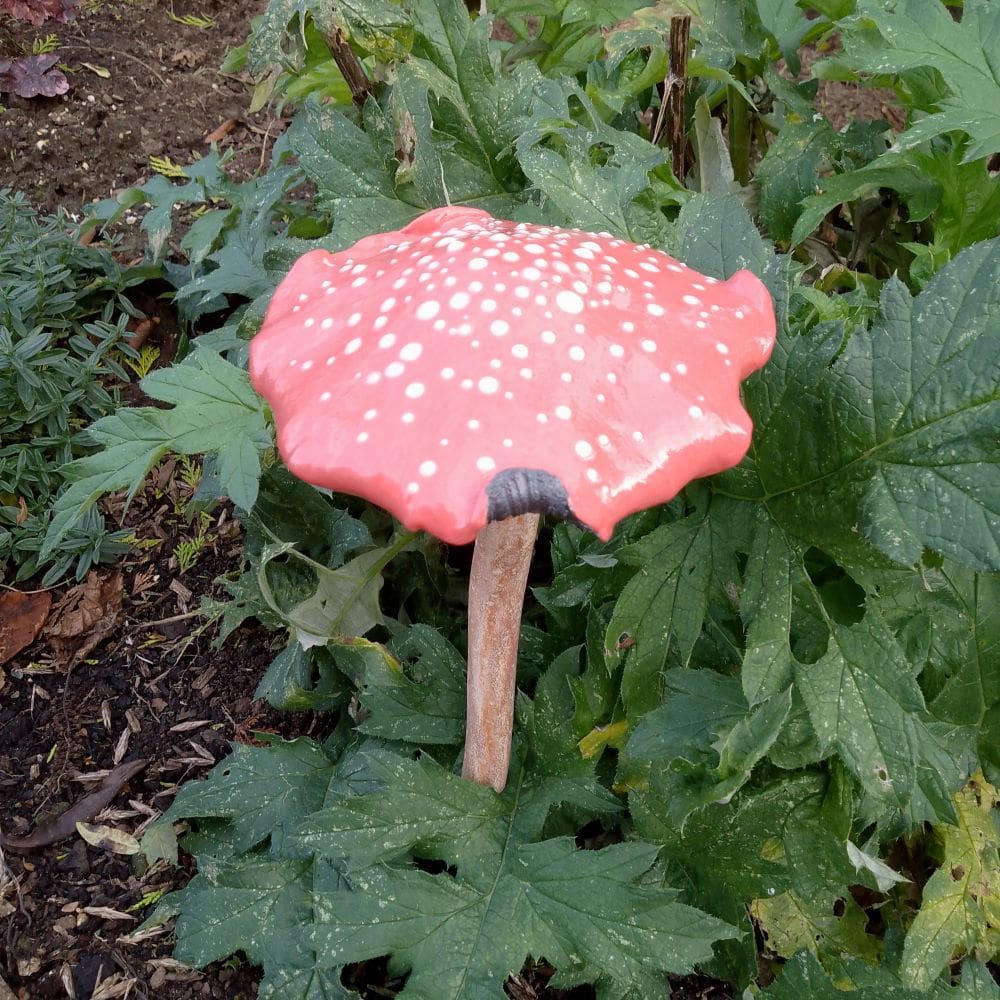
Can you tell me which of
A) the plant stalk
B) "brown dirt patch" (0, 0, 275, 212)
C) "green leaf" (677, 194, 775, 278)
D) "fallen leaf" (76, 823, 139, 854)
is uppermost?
"green leaf" (677, 194, 775, 278)

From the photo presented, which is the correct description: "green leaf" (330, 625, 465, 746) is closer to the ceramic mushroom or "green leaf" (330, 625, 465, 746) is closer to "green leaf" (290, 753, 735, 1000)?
"green leaf" (290, 753, 735, 1000)

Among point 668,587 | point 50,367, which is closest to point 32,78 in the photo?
point 50,367

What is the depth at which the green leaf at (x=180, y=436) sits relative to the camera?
58.4 inches

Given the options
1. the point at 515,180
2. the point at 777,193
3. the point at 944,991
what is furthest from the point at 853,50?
the point at 944,991

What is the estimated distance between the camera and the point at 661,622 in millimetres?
1415

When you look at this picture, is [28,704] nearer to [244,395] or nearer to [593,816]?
[244,395]

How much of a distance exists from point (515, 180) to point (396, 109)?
30 cm

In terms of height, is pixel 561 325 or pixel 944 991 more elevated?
pixel 561 325

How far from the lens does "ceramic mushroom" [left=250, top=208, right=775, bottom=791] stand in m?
0.83

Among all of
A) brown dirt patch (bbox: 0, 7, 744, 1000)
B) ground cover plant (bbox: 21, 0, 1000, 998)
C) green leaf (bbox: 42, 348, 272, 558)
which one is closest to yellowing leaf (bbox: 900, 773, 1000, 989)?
ground cover plant (bbox: 21, 0, 1000, 998)

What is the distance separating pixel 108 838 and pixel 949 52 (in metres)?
2.29

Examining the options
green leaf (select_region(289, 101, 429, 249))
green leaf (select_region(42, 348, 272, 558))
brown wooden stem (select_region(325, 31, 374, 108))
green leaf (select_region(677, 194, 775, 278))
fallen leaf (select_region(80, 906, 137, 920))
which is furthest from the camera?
fallen leaf (select_region(80, 906, 137, 920))

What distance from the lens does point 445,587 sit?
2.05m

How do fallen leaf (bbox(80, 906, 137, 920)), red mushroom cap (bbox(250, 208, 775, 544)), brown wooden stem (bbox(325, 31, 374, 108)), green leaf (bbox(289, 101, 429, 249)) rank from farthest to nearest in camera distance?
1. fallen leaf (bbox(80, 906, 137, 920))
2. green leaf (bbox(289, 101, 429, 249))
3. brown wooden stem (bbox(325, 31, 374, 108))
4. red mushroom cap (bbox(250, 208, 775, 544))
